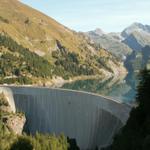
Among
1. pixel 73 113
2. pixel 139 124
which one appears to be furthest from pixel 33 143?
pixel 73 113

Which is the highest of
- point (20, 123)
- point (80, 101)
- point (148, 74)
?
point (148, 74)

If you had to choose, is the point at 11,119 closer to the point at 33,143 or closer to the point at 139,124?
the point at 33,143

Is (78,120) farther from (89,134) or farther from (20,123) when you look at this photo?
(20,123)

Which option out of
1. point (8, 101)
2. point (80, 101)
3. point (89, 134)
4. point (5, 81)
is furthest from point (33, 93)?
point (5, 81)

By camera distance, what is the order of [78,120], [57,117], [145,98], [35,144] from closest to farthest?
[145,98], [35,144], [78,120], [57,117]

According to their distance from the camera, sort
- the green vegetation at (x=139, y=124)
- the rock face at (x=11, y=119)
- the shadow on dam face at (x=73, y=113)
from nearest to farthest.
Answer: the green vegetation at (x=139, y=124)
the shadow on dam face at (x=73, y=113)
the rock face at (x=11, y=119)

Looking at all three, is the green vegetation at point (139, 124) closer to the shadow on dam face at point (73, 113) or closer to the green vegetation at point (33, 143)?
the shadow on dam face at point (73, 113)

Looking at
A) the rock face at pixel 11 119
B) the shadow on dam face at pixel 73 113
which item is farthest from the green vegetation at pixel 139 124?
the rock face at pixel 11 119

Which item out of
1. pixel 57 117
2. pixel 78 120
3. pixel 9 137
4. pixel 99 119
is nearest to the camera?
pixel 9 137
